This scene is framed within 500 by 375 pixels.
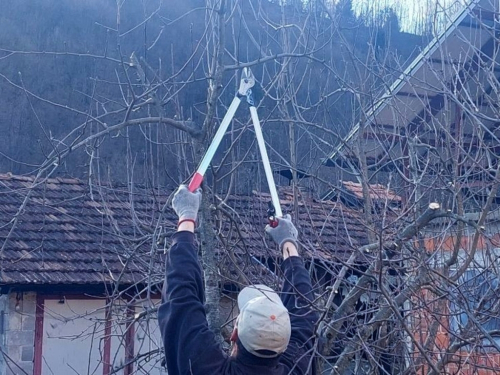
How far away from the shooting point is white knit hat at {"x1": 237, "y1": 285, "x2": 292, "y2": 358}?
10.5 ft

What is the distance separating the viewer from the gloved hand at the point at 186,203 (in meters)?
3.54

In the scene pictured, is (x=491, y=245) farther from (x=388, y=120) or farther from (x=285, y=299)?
(x=388, y=120)

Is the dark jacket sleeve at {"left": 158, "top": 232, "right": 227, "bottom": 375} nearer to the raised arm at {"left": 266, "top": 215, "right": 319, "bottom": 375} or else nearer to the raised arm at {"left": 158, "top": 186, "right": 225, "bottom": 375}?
the raised arm at {"left": 158, "top": 186, "right": 225, "bottom": 375}

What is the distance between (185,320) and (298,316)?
0.72m

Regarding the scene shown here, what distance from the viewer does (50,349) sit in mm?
10219

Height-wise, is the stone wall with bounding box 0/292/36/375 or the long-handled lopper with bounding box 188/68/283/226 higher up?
the stone wall with bounding box 0/292/36/375

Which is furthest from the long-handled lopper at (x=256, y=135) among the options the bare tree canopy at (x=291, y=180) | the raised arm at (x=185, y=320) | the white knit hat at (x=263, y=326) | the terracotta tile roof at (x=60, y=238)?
the terracotta tile roof at (x=60, y=238)

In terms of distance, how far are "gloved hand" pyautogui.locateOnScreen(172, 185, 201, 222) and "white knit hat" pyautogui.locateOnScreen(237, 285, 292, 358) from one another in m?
0.47

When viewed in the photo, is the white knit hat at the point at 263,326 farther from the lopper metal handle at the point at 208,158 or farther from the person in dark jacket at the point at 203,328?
the lopper metal handle at the point at 208,158

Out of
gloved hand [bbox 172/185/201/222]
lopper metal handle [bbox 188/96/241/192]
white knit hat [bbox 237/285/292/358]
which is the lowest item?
white knit hat [bbox 237/285/292/358]

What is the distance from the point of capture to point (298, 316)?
148 inches

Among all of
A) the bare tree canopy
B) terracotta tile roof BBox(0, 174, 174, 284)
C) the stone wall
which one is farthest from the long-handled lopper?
the stone wall

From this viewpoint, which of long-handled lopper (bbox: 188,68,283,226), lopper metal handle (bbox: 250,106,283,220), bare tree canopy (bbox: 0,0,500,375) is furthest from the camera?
bare tree canopy (bbox: 0,0,500,375)

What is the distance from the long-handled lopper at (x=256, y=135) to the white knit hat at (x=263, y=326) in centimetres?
65
